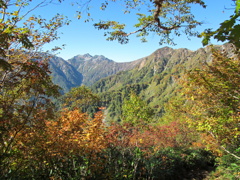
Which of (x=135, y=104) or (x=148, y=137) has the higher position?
(x=135, y=104)

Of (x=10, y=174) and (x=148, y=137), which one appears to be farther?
(x=148, y=137)

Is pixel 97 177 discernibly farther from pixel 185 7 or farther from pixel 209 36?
pixel 185 7

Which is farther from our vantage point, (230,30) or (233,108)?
(233,108)

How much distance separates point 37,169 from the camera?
6504 millimetres

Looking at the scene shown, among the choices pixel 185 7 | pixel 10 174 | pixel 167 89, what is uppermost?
pixel 167 89

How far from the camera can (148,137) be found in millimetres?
11641

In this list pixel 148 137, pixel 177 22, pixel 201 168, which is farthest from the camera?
pixel 201 168

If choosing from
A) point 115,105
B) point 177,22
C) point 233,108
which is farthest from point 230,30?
point 115,105

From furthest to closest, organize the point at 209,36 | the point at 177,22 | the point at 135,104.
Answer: the point at 135,104 < the point at 177,22 < the point at 209,36

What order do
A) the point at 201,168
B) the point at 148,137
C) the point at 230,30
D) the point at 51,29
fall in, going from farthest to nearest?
the point at 201,168
the point at 148,137
the point at 51,29
the point at 230,30

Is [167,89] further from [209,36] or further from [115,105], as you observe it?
[209,36]

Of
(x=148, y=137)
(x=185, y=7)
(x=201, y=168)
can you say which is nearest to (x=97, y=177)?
(x=148, y=137)

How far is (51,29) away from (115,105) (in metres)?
184

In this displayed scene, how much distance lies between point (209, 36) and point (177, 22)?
5.62 meters
